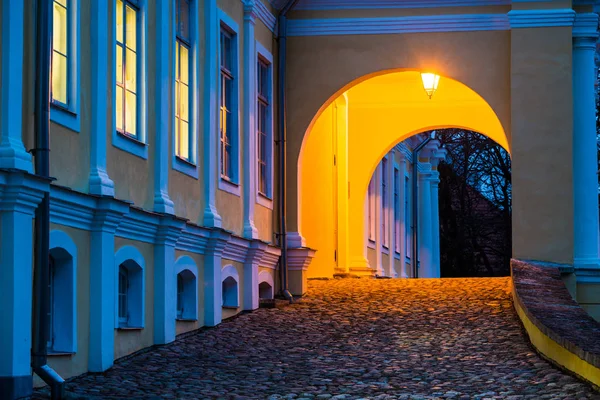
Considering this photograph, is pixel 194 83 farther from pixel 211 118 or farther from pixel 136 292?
pixel 136 292

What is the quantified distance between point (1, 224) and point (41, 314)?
0.82 meters

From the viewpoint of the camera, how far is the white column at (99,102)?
11656 mm

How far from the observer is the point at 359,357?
43.4 feet

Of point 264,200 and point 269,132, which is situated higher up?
point 269,132

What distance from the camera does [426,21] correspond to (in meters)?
19.3

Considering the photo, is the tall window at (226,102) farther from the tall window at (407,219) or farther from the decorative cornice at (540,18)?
the tall window at (407,219)

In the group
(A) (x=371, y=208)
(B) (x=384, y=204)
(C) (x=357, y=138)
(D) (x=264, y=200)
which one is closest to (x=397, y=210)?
(B) (x=384, y=204)

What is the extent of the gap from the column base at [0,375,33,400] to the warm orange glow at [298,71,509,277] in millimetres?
13038

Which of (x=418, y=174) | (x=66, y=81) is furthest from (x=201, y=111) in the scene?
(x=418, y=174)

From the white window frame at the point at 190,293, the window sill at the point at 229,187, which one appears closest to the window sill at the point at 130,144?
the white window frame at the point at 190,293

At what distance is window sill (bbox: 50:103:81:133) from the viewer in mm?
10819

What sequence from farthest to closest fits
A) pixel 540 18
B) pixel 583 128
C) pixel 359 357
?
pixel 583 128 < pixel 540 18 < pixel 359 357

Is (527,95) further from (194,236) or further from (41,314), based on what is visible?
(41,314)

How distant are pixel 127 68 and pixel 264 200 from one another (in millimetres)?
5695
